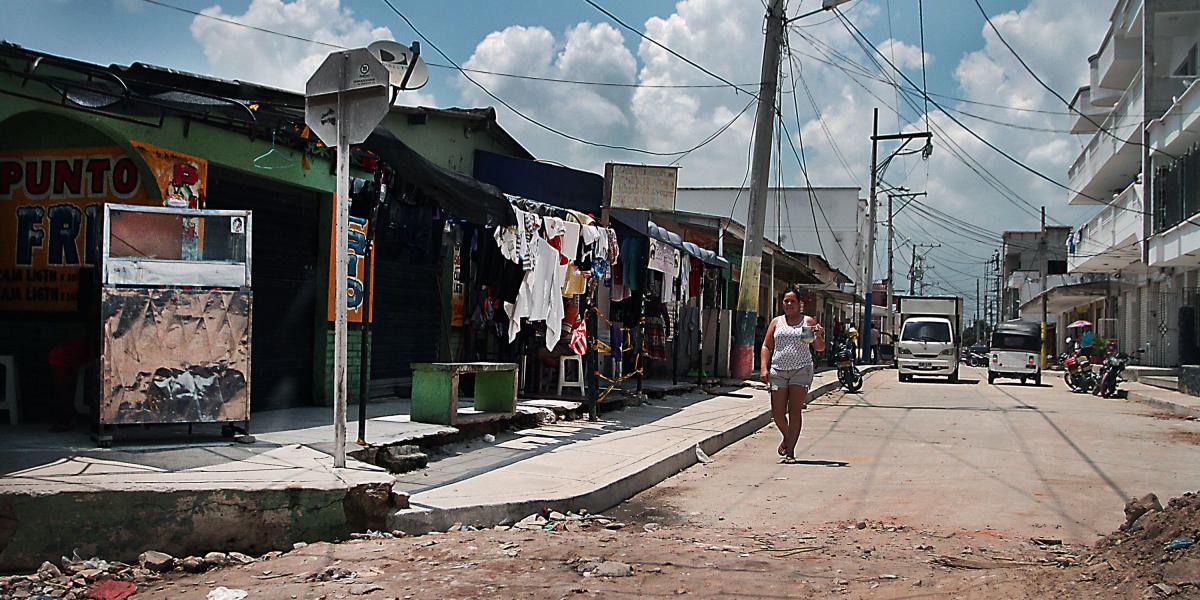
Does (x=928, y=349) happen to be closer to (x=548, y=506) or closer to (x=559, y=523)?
(x=548, y=506)

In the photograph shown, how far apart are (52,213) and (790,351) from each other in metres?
7.05

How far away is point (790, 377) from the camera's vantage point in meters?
10.1

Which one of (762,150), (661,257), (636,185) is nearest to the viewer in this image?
(636,185)

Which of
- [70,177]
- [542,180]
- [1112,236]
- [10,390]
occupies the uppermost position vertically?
[1112,236]

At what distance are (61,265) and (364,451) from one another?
3.20 m

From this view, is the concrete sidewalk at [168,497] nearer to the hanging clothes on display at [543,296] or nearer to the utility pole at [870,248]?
the hanging clothes on display at [543,296]

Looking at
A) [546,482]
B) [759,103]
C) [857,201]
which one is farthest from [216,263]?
[857,201]

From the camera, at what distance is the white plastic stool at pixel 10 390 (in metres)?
7.59

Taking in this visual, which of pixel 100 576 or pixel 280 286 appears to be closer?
pixel 100 576

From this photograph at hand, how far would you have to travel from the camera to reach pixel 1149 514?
5.56 meters

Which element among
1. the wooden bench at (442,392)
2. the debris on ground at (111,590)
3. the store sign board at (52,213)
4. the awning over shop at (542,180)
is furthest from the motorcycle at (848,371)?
the debris on ground at (111,590)

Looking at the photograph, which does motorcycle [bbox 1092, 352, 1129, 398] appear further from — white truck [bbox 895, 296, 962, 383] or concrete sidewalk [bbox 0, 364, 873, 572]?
concrete sidewalk [bbox 0, 364, 873, 572]

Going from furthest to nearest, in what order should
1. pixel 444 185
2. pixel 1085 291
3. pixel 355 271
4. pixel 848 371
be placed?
pixel 1085 291, pixel 848 371, pixel 355 271, pixel 444 185

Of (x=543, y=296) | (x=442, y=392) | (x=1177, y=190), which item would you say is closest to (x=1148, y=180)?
(x=1177, y=190)
